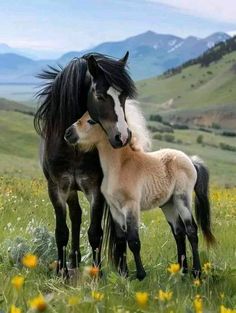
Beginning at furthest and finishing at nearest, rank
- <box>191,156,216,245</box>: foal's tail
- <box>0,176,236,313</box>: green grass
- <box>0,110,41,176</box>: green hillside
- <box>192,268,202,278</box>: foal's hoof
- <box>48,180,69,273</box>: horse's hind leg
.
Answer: <box>0,110,41,176</box>: green hillside
<box>191,156,216,245</box>: foal's tail
<box>48,180,69,273</box>: horse's hind leg
<box>192,268,202,278</box>: foal's hoof
<box>0,176,236,313</box>: green grass

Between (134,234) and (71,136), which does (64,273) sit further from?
(71,136)

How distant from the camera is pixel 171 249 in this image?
27.0ft

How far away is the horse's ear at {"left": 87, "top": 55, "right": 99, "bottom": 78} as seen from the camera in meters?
6.16

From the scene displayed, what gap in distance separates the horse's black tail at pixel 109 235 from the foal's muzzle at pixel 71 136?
1197 mm

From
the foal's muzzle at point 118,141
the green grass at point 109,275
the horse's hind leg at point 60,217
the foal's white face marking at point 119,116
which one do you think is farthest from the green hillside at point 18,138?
the foal's muzzle at point 118,141

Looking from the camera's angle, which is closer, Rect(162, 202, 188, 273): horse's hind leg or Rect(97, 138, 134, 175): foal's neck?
Rect(97, 138, 134, 175): foal's neck

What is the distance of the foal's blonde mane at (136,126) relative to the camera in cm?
650

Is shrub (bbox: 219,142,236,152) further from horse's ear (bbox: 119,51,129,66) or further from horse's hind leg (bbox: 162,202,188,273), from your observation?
horse's ear (bbox: 119,51,129,66)

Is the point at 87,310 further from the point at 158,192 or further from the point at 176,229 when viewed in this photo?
the point at 176,229

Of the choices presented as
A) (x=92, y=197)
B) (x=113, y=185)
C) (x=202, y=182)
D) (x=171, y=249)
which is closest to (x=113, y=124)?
(x=113, y=185)

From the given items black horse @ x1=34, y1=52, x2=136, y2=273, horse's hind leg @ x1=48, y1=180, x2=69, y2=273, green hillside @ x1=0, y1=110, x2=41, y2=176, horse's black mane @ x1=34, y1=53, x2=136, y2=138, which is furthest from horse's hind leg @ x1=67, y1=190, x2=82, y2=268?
green hillside @ x1=0, y1=110, x2=41, y2=176

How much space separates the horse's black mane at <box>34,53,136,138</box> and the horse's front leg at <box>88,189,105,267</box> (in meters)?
0.80

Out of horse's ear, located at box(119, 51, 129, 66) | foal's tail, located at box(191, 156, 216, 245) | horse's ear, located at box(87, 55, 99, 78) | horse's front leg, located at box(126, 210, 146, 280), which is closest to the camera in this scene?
horse's front leg, located at box(126, 210, 146, 280)

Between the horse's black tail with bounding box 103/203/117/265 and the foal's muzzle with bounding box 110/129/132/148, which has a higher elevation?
the foal's muzzle with bounding box 110/129/132/148
